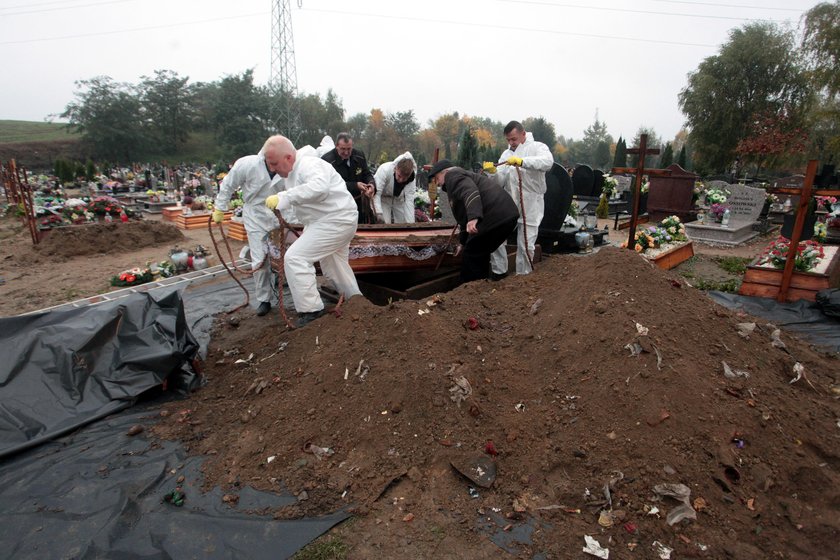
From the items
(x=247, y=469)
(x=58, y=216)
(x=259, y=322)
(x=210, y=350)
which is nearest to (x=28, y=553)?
(x=247, y=469)

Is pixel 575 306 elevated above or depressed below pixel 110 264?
above

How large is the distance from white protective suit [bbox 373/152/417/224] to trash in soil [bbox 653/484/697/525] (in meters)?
5.22

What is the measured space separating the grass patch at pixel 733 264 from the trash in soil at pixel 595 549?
7.09 meters

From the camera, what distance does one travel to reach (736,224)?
10.9 meters

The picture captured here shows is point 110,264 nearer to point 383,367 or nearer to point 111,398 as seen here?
point 111,398

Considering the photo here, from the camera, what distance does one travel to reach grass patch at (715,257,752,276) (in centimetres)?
787

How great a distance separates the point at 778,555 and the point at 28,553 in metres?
3.62

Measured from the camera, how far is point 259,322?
554cm

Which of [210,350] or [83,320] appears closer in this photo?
[83,320]

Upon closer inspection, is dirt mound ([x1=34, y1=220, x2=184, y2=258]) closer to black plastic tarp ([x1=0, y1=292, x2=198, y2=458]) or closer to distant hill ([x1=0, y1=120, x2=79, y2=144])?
black plastic tarp ([x1=0, y1=292, x2=198, y2=458])

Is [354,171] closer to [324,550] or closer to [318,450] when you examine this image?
[318,450]

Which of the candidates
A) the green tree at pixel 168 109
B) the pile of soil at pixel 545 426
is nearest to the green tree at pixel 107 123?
the green tree at pixel 168 109

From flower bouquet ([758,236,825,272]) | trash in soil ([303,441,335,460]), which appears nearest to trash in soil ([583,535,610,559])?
trash in soil ([303,441,335,460])

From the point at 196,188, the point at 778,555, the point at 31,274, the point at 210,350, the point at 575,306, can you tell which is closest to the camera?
the point at 778,555
